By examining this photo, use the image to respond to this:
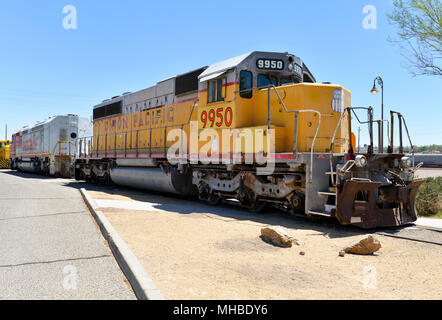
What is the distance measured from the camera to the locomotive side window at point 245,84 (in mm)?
8742

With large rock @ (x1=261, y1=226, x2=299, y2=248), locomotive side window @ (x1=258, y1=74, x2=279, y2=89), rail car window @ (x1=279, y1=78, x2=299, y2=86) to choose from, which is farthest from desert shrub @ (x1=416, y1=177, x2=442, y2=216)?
large rock @ (x1=261, y1=226, x2=299, y2=248)

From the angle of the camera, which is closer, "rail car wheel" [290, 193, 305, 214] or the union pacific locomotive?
the union pacific locomotive

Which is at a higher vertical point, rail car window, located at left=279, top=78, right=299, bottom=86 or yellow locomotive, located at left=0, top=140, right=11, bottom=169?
rail car window, located at left=279, top=78, right=299, bottom=86

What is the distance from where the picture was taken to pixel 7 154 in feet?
138

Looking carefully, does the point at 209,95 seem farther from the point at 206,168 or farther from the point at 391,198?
the point at 391,198

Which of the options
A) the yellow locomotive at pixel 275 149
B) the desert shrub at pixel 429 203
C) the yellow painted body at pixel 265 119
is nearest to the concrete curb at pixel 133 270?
the yellow locomotive at pixel 275 149

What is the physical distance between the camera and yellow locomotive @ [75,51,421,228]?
7.14 meters

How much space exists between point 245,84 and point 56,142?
2054cm

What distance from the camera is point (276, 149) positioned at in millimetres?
8195

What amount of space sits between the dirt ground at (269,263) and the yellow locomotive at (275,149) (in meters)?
0.83

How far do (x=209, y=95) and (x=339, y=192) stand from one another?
456 centimetres

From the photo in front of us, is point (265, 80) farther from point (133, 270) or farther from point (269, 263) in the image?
point (133, 270)

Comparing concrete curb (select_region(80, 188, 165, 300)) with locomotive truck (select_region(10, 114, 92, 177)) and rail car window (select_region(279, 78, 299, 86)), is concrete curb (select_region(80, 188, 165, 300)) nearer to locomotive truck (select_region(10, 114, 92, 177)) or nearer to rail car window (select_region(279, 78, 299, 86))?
rail car window (select_region(279, 78, 299, 86))

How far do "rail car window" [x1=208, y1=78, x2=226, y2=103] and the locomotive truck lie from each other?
15.9 m
